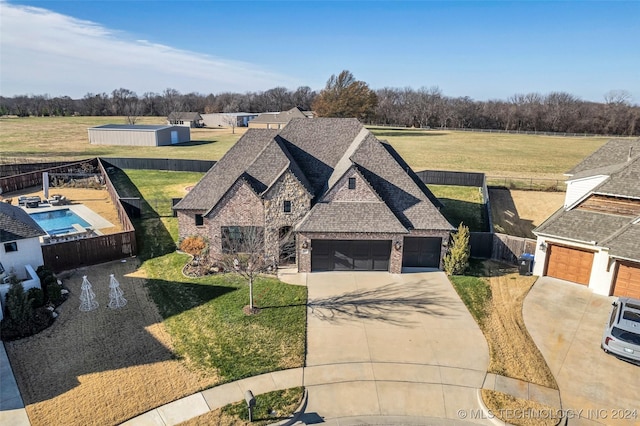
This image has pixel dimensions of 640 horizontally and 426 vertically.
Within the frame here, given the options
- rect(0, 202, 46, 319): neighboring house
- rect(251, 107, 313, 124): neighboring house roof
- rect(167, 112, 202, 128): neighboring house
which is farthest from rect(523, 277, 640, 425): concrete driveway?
→ rect(167, 112, 202, 128): neighboring house

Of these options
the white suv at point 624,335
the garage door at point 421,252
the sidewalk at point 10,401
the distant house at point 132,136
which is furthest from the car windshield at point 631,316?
the distant house at point 132,136

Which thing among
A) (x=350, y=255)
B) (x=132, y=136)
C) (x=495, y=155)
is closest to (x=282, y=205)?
(x=350, y=255)

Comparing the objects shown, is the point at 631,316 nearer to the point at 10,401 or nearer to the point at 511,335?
the point at 511,335

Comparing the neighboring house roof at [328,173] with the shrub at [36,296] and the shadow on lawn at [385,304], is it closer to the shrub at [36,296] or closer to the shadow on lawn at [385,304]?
the shadow on lawn at [385,304]

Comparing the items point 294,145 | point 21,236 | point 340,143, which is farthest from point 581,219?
point 21,236

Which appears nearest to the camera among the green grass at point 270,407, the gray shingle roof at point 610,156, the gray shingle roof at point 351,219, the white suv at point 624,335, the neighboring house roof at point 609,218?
the green grass at point 270,407

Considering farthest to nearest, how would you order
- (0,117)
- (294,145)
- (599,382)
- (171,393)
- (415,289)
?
(0,117), (294,145), (415,289), (599,382), (171,393)

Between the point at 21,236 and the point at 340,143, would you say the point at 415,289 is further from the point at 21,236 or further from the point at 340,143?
the point at 21,236
